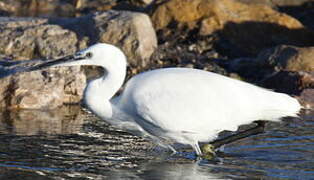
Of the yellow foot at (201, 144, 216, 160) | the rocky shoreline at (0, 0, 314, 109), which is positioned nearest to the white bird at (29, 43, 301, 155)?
the yellow foot at (201, 144, 216, 160)

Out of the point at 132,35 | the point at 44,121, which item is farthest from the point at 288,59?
the point at 44,121

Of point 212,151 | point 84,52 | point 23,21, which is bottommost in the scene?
point 212,151

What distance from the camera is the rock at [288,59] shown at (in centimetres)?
1484

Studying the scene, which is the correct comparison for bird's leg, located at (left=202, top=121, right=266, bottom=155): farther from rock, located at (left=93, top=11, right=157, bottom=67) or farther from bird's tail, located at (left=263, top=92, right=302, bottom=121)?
rock, located at (left=93, top=11, right=157, bottom=67)

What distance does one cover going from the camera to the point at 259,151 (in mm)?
9906

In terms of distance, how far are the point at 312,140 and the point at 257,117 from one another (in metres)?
1.08

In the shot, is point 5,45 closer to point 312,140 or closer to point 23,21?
point 23,21

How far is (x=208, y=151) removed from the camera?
10.2 meters

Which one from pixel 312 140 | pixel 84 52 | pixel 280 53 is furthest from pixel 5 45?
pixel 312 140

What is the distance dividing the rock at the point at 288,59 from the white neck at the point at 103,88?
6701 millimetres

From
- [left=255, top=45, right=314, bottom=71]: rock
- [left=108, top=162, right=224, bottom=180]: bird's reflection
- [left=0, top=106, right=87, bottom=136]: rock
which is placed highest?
[left=255, top=45, right=314, bottom=71]: rock

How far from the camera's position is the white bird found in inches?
363

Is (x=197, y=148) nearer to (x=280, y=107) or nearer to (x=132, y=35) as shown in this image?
(x=280, y=107)

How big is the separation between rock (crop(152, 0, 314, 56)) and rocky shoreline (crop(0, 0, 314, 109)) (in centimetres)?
3
